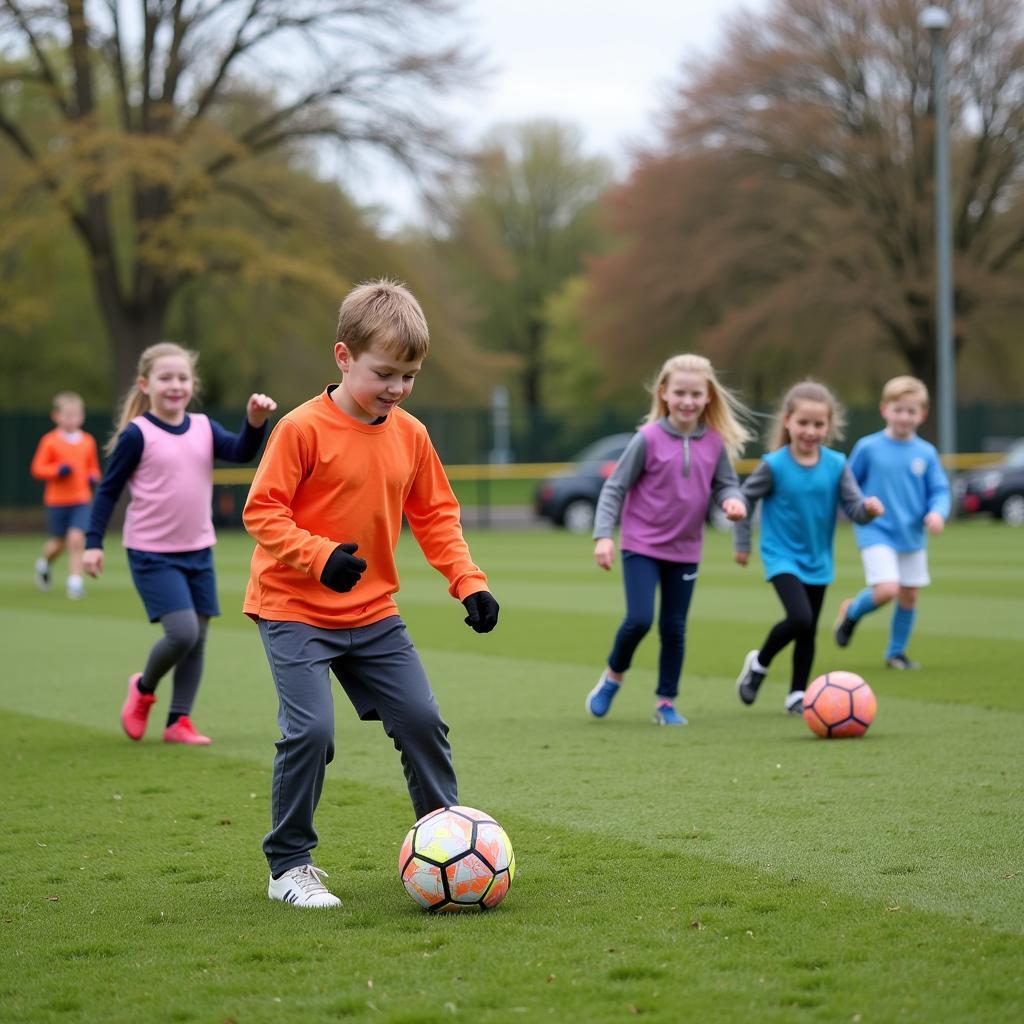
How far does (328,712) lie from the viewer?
4793 mm

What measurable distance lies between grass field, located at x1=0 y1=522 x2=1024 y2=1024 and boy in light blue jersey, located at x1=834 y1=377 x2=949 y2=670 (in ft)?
1.65

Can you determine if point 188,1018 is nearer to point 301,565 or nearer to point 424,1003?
point 424,1003

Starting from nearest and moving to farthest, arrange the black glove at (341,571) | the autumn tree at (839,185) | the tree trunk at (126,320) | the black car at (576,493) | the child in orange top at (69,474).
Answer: the black glove at (341,571), the child in orange top at (69,474), the black car at (576,493), the tree trunk at (126,320), the autumn tree at (839,185)

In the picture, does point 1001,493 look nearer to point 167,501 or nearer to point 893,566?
point 893,566

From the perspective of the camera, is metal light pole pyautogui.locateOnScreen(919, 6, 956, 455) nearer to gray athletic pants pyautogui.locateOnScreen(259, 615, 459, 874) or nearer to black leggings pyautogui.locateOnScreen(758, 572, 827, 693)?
black leggings pyautogui.locateOnScreen(758, 572, 827, 693)

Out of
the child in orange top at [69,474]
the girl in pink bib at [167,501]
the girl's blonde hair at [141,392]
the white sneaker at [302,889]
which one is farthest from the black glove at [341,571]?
the child in orange top at [69,474]

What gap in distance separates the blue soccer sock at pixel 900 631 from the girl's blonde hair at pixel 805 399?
2.04 meters

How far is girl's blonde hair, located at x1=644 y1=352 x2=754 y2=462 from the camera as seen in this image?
26.6 feet

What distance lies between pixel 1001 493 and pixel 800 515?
22.5 metres

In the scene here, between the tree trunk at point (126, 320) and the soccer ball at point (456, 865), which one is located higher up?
the tree trunk at point (126, 320)

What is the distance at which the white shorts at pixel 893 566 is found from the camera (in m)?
9.91

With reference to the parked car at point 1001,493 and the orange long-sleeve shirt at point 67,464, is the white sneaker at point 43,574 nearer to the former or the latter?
the orange long-sleeve shirt at point 67,464

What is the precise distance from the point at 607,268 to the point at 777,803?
1393 inches

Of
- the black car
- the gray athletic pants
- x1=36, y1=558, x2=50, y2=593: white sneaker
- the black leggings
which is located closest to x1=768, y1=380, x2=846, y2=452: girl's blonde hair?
the black leggings
